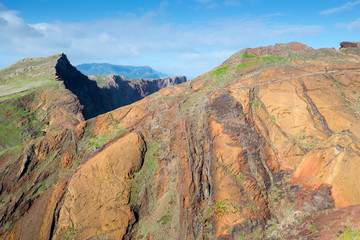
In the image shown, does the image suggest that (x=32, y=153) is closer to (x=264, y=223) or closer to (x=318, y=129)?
(x=264, y=223)

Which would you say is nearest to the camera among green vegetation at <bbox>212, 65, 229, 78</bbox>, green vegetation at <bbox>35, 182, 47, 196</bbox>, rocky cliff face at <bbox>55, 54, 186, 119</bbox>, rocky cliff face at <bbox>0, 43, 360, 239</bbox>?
rocky cliff face at <bbox>0, 43, 360, 239</bbox>

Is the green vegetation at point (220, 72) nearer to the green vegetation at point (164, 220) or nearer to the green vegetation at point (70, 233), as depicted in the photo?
the green vegetation at point (164, 220)

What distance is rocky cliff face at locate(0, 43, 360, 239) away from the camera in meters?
13.1

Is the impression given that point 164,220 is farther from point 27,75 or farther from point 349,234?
point 27,75

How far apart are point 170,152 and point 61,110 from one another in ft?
92.6

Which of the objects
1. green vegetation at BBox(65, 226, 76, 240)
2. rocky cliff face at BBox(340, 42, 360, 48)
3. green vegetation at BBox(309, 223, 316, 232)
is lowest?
green vegetation at BBox(65, 226, 76, 240)

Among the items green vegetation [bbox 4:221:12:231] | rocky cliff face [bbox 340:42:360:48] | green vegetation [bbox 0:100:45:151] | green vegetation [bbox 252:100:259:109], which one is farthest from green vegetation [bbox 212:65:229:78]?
green vegetation [bbox 0:100:45:151]

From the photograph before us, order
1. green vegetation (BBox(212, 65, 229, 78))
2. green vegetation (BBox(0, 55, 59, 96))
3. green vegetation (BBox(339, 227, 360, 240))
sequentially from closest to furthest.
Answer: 1. green vegetation (BBox(339, 227, 360, 240))
2. green vegetation (BBox(212, 65, 229, 78))
3. green vegetation (BBox(0, 55, 59, 96))

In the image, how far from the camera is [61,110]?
3597cm

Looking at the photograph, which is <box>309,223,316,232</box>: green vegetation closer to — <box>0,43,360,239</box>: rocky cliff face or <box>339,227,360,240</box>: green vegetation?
<box>0,43,360,239</box>: rocky cliff face

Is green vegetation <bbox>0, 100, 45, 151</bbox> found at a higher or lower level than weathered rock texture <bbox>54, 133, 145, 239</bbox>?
higher

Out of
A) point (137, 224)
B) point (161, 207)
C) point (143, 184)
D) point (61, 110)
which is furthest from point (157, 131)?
point (61, 110)

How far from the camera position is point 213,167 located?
1561cm

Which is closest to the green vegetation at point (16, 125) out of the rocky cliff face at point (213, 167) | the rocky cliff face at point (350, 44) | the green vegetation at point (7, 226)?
the rocky cliff face at point (213, 167)
